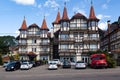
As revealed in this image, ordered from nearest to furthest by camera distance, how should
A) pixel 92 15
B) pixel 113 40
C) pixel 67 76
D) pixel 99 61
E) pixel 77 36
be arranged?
pixel 67 76 → pixel 99 61 → pixel 113 40 → pixel 77 36 → pixel 92 15

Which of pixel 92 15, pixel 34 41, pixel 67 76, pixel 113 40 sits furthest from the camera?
pixel 34 41

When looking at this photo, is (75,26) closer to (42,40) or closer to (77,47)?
(77,47)

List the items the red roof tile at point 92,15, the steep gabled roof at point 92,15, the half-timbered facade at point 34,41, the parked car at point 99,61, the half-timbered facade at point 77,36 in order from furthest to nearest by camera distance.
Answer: the half-timbered facade at point 34,41
the red roof tile at point 92,15
the steep gabled roof at point 92,15
the half-timbered facade at point 77,36
the parked car at point 99,61

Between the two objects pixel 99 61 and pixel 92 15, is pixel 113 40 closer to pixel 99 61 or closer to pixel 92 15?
pixel 92 15

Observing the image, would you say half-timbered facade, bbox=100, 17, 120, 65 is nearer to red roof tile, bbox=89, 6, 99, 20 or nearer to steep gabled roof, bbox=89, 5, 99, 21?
steep gabled roof, bbox=89, 5, 99, 21

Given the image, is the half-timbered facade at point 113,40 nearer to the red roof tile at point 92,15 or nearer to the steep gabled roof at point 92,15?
the steep gabled roof at point 92,15

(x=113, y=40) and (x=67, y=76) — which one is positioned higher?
(x=113, y=40)

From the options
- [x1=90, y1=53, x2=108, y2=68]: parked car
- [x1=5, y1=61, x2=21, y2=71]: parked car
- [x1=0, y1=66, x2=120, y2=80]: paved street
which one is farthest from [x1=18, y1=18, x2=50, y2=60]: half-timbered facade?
[x1=0, y1=66, x2=120, y2=80]: paved street

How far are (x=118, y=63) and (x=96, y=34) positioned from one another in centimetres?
2129

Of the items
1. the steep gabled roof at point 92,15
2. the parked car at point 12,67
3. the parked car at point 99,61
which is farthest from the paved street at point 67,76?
the steep gabled roof at point 92,15

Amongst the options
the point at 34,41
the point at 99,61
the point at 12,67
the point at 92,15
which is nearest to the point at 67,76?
the point at 99,61

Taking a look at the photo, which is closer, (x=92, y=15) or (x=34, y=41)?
(x=92, y=15)

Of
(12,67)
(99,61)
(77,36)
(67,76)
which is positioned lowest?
(67,76)

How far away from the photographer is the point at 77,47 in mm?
70750
